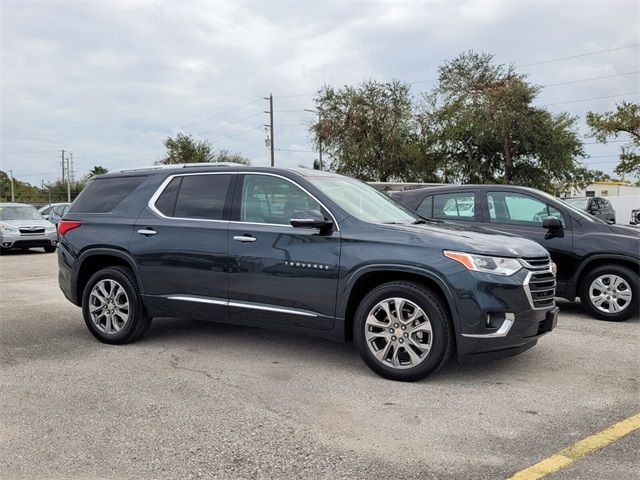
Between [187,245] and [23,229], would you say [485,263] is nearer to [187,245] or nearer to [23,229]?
[187,245]

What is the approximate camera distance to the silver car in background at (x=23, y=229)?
16422mm

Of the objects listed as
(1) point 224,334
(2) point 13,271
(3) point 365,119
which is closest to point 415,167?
(3) point 365,119

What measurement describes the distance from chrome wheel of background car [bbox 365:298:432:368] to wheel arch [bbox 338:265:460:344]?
0.20 meters

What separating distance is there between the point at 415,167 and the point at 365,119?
13.5 ft

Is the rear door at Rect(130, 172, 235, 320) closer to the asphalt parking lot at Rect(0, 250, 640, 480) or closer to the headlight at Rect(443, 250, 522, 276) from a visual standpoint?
the asphalt parking lot at Rect(0, 250, 640, 480)

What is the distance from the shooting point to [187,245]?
5.39 metres

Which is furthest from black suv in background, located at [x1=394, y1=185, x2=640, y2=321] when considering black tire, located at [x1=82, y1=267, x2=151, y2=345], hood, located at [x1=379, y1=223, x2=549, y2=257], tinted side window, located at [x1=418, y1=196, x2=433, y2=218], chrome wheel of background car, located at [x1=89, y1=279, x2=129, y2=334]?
chrome wheel of background car, located at [x1=89, y1=279, x2=129, y2=334]

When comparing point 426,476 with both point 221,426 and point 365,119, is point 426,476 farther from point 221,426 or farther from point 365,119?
point 365,119

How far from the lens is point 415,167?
32.8 m

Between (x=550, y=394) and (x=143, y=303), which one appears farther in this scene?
(x=143, y=303)

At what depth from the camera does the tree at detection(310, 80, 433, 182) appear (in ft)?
109

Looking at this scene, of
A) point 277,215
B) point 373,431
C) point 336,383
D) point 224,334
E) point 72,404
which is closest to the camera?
point 373,431

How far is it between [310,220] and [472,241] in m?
1.29

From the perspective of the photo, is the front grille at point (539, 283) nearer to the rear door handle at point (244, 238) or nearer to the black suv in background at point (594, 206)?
the rear door handle at point (244, 238)
